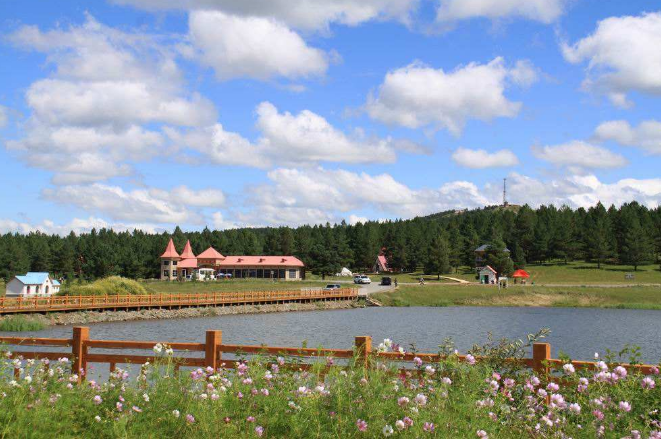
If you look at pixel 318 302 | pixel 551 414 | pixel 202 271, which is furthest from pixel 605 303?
pixel 551 414

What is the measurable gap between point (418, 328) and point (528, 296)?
4011 cm

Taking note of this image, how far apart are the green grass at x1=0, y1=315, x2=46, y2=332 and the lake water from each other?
1050 mm

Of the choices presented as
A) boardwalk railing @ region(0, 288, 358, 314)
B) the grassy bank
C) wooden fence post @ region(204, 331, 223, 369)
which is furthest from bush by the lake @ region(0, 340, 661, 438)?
the grassy bank


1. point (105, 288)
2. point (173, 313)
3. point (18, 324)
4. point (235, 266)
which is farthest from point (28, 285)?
point (235, 266)

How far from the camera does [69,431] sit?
712 cm

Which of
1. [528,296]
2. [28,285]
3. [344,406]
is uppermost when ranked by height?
[344,406]

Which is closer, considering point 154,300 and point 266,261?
point 154,300

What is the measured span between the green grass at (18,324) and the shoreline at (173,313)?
5.96ft

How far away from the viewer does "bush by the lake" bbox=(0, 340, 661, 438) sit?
6.70 m

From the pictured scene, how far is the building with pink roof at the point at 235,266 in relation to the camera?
404 feet

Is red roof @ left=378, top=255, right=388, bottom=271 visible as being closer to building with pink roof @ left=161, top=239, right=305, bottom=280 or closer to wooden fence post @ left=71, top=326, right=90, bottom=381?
building with pink roof @ left=161, top=239, right=305, bottom=280

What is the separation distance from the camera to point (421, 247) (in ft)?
423

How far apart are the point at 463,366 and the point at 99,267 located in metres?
115

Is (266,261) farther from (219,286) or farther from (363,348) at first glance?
(363,348)
